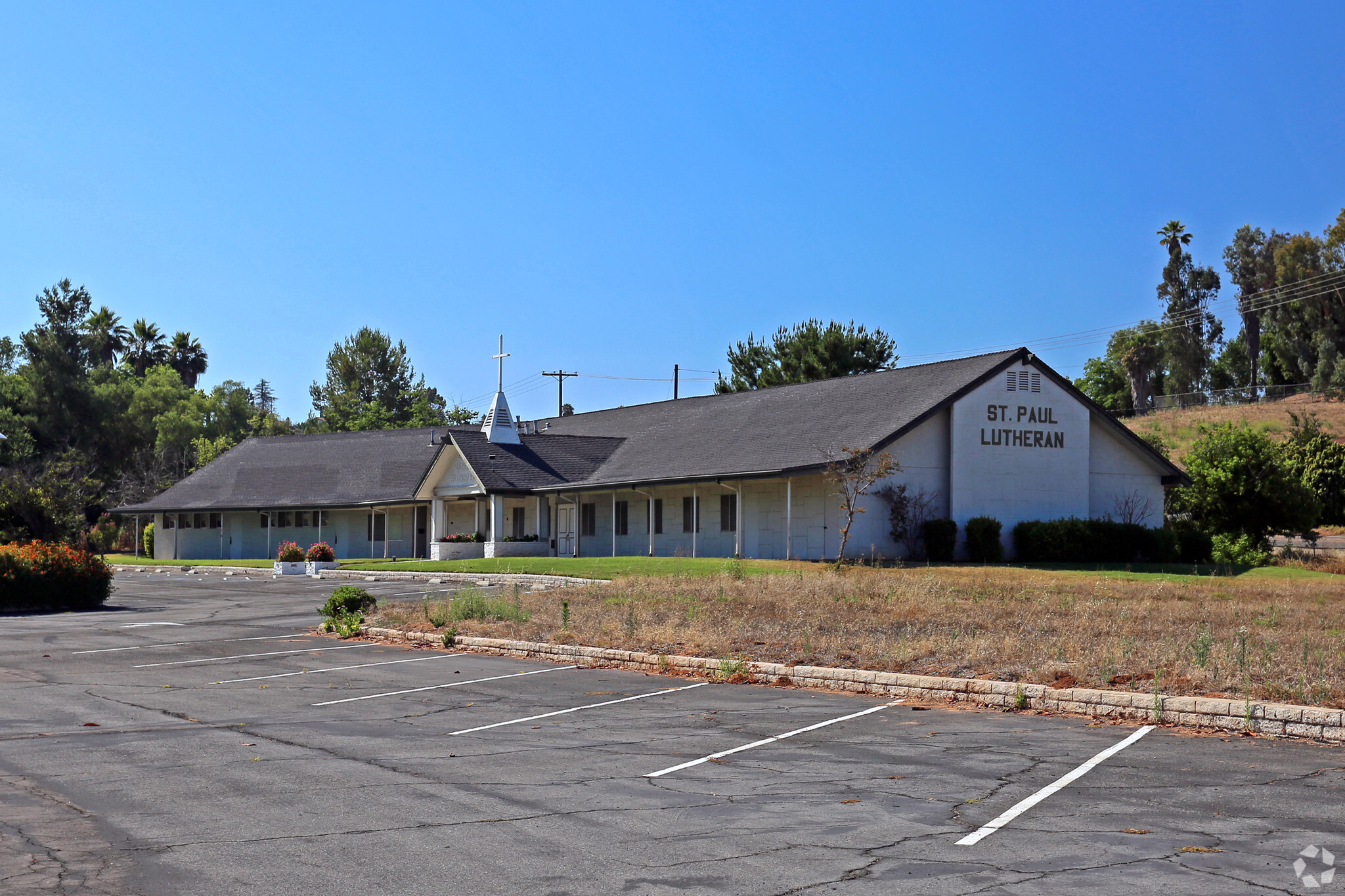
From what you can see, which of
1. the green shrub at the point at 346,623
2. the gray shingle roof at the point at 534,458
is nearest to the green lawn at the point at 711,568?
the gray shingle roof at the point at 534,458

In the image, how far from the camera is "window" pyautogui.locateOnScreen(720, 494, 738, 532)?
3894 cm

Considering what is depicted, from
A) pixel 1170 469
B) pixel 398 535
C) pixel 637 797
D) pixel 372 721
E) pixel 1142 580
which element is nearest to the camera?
pixel 637 797

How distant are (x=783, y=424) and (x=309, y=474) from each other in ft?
85.0

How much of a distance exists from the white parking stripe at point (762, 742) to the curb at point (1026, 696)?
2.09ft

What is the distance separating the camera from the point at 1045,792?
8102mm

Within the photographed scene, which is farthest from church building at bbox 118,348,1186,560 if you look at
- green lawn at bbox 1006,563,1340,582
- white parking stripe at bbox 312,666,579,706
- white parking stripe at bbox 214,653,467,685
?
white parking stripe at bbox 312,666,579,706

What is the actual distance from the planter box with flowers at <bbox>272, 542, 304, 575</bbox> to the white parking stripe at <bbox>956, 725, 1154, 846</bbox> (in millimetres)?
34944

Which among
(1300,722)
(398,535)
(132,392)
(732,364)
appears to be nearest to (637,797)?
(1300,722)

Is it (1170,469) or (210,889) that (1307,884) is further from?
(1170,469)

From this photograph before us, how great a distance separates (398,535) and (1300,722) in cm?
4636

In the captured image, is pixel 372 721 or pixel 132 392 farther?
pixel 132 392

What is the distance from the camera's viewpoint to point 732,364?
273 ft

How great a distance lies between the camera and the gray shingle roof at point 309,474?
52469 millimetres

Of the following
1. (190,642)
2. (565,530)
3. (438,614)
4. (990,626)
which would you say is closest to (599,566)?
(438,614)
